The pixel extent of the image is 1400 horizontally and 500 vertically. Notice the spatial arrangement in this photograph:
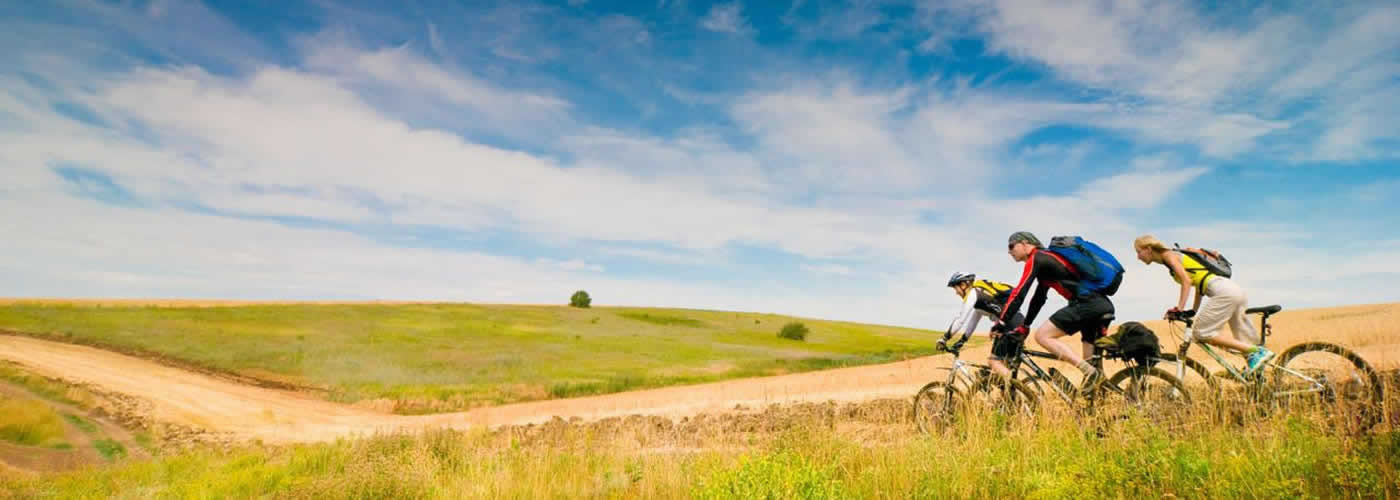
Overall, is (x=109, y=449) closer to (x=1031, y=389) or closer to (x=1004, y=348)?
(x=1004, y=348)

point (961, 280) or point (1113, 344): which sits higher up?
point (961, 280)

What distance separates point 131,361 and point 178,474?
2341cm

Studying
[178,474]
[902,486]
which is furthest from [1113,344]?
[178,474]

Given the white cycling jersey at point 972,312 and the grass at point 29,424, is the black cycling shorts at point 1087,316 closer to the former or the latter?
the white cycling jersey at point 972,312

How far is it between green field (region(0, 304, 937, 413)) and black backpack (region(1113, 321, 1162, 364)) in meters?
23.4

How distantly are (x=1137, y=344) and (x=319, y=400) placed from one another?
2837 cm

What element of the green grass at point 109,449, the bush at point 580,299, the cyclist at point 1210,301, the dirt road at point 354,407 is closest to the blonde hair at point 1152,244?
the cyclist at point 1210,301

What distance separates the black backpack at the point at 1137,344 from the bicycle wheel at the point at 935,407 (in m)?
2.05

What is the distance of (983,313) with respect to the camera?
987cm

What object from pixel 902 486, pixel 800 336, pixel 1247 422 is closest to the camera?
pixel 902 486

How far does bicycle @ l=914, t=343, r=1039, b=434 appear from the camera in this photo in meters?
8.55

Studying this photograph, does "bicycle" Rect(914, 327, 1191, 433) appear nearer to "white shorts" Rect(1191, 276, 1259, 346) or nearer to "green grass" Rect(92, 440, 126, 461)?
"white shorts" Rect(1191, 276, 1259, 346)

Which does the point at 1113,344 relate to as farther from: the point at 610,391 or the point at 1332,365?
the point at 610,391

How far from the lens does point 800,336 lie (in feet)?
224
